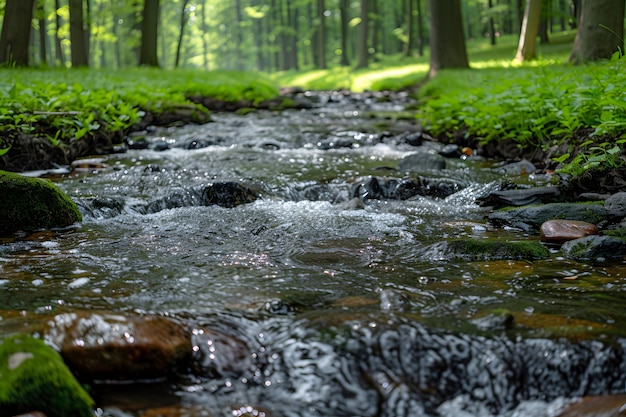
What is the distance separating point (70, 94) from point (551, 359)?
817 centimetres

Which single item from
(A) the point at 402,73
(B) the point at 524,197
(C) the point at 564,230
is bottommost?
(C) the point at 564,230

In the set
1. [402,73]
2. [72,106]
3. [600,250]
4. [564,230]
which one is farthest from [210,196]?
[402,73]

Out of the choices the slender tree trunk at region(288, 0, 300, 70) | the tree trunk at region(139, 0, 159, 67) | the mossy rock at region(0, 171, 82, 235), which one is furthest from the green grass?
the mossy rock at region(0, 171, 82, 235)

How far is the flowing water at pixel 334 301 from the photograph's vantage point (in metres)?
2.39

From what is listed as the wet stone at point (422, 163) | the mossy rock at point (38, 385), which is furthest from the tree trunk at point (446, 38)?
the mossy rock at point (38, 385)

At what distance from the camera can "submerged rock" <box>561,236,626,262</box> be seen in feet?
12.4

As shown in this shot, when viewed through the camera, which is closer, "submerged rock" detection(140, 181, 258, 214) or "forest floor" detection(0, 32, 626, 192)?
"forest floor" detection(0, 32, 626, 192)

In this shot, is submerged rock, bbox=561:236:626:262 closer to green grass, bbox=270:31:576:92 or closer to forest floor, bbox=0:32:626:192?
forest floor, bbox=0:32:626:192

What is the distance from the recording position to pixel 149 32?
21.8 meters

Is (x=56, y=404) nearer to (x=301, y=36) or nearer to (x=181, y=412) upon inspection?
(x=181, y=412)

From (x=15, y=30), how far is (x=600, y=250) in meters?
15.1

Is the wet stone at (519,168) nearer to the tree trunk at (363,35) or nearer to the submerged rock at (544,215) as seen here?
the submerged rock at (544,215)

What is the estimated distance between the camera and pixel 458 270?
11.7 ft

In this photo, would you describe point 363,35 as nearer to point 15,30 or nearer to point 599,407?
point 15,30
